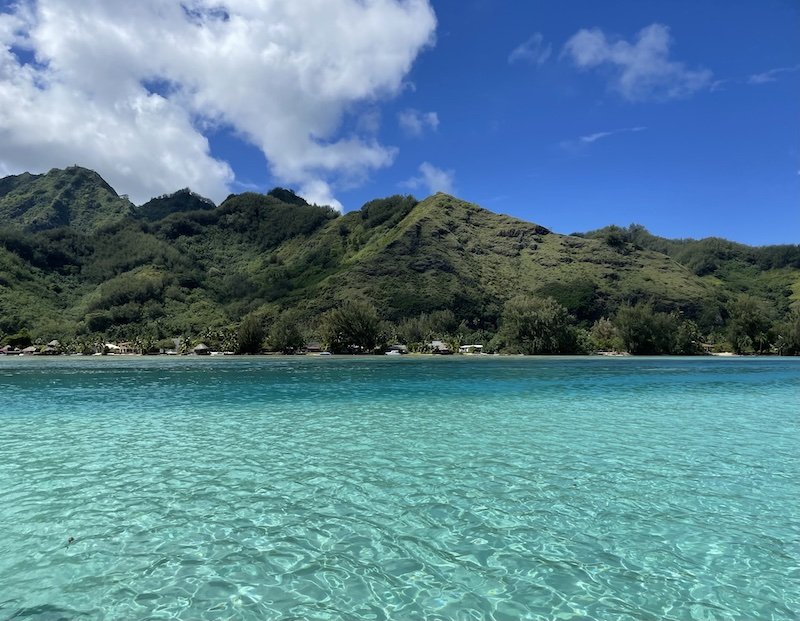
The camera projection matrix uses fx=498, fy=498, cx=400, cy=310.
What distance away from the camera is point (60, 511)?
36.9ft

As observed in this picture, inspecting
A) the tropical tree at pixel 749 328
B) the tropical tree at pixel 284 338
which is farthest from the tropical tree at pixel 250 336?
the tropical tree at pixel 749 328

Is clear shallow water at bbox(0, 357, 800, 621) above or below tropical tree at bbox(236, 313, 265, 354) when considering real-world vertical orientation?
below

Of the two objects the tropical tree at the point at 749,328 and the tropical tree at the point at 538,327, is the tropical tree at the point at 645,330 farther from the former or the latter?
the tropical tree at the point at 749,328

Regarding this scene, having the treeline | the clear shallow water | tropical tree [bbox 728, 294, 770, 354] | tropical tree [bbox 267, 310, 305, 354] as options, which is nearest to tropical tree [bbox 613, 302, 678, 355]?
the treeline

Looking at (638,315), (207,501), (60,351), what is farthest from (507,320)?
(60,351)

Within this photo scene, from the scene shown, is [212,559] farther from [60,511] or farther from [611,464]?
[611,464]

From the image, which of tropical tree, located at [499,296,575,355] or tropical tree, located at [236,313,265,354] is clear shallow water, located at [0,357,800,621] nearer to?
tropical tree, located at [499,296,575,355]

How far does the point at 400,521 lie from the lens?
1048 cm

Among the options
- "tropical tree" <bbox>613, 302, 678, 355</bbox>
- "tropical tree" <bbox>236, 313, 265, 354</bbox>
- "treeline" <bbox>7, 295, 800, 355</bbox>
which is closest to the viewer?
"treeline" <bbox>7, 295, 800, 355</bbox>

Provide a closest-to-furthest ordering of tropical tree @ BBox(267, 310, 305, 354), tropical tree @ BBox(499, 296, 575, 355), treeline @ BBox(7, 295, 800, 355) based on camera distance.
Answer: tropical tree @ BBox(499, 296, 575, 355)
treeline @ BBox(7, 295, 800, 355)
tropical tree @ BBox(267, 310, 305, 354)

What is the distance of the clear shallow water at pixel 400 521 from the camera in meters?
7.43

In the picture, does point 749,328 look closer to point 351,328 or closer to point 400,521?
point 351,328

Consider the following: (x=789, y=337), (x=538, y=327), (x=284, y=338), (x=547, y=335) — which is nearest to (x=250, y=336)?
(x=284, y=338)

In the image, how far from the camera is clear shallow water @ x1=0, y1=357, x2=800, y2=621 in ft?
24.4
